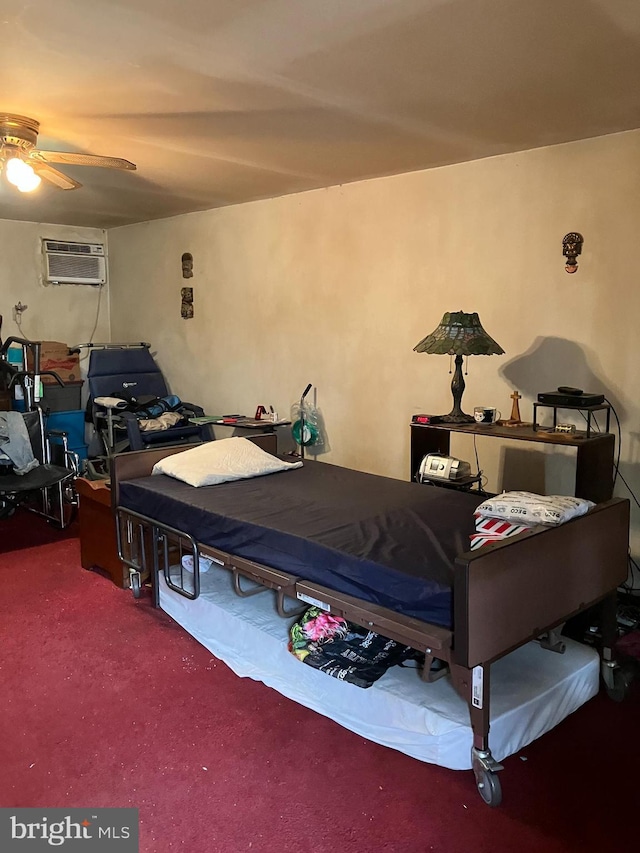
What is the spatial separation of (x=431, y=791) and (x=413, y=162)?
321 cm

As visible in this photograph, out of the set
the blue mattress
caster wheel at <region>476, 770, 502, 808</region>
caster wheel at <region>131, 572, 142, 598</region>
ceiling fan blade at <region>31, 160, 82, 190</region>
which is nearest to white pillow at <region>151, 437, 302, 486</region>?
the blue mattress

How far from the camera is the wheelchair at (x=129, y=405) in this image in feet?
15.8

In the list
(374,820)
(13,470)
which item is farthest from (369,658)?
(13,470)

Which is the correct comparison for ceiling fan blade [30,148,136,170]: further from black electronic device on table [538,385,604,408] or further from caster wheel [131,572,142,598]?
black electronic device on table [538,385,604,408]

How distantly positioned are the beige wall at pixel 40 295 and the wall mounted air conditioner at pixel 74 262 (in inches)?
2.6

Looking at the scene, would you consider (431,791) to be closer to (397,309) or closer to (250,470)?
(250,470)

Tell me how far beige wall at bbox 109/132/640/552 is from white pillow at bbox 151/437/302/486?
1063mm

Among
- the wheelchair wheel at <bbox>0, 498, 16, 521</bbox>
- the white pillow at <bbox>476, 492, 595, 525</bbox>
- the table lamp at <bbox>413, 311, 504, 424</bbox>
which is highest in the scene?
the table lamp at <bbox>413, 311, 504, 424</bbox>

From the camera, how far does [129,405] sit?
5254 millimetres

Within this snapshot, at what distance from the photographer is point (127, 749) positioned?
7.49 feet

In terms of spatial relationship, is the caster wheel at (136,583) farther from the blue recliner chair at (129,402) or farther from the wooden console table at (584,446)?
the wooden console table at (584,446)

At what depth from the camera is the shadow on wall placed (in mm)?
3404

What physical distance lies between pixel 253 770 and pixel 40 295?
523 centimetres

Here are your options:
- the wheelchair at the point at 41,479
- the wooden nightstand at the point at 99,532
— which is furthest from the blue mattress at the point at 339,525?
the wheelchair at the point at 41,479
